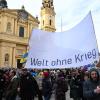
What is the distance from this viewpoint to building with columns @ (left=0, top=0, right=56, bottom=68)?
147ft

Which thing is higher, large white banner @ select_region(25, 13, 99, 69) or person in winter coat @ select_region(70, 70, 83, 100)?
large white banner @ select_region(25, 13, 99, 69)

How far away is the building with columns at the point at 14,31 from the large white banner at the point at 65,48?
36248 mm

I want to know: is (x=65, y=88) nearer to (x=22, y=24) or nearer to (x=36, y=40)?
(x=36, y=40)

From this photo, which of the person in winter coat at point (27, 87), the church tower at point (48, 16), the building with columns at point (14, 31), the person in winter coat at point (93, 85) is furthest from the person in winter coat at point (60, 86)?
the church tower at point (48, 16)

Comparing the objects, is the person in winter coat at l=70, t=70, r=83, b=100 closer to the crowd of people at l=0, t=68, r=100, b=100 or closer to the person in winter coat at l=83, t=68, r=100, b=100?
the crowd of people at l=0, t=68, r=100, b=100

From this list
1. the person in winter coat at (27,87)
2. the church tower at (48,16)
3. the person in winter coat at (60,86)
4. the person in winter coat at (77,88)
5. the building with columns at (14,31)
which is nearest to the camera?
the person in winter coat at (27,87)

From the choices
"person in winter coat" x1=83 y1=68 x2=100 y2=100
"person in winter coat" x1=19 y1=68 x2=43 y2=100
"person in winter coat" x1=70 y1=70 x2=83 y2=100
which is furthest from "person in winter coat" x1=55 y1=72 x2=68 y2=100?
"person in winter coat" x1=83 y1=68 x2=100 y2=100

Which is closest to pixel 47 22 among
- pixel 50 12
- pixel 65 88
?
pixel 50 12

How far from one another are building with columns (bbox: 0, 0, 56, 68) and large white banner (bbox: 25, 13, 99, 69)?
36.2 metres

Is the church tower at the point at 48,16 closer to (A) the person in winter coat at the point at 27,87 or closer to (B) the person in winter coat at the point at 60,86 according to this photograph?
(B) the person in winter coat at the point at 60,86

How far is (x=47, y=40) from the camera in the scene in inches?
294

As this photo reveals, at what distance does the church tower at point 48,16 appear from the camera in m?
53.9

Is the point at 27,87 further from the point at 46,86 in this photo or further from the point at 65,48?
the point at 46,86

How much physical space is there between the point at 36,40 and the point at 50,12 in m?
48.4
